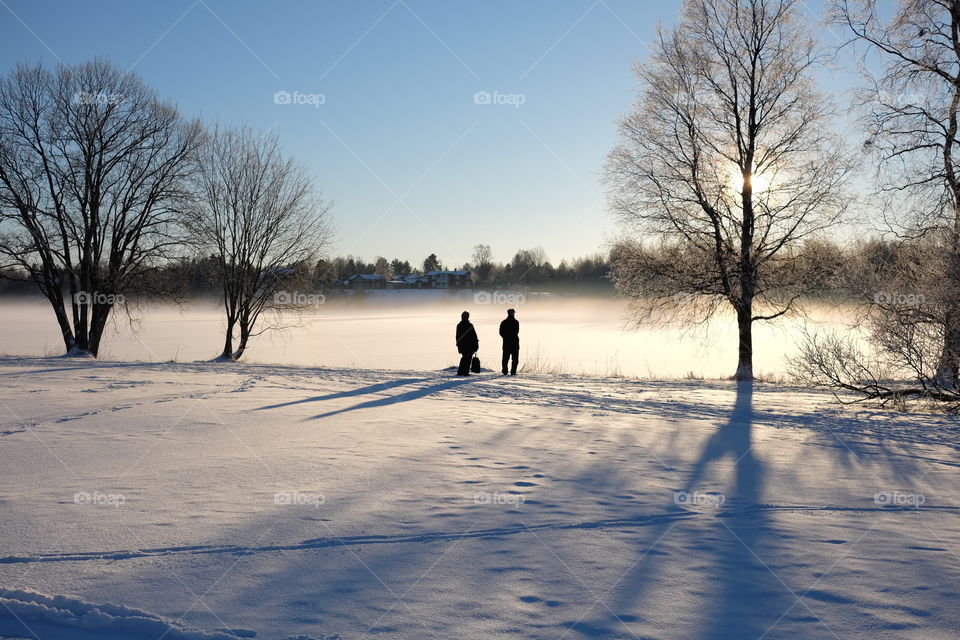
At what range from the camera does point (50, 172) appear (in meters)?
21.8

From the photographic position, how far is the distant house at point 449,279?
412ft

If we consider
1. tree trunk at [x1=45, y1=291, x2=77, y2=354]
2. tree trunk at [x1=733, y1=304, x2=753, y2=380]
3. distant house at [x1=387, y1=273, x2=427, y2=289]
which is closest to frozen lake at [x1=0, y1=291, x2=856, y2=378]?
tree trunk at [x1=733, y1=304, x2=753, y2=380]

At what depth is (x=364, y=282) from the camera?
115625 mm

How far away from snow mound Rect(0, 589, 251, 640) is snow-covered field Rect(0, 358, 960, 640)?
11 mm

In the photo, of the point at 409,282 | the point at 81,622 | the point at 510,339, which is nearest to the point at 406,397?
the point at 510,339

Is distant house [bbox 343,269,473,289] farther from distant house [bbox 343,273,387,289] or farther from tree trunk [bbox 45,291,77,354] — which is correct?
tree trunk [bbox 45,291,77,354]

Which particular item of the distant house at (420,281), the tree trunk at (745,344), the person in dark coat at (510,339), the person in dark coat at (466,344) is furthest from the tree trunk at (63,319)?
the distant house at (420,281)

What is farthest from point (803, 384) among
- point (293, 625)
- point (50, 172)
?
point (50, 172)

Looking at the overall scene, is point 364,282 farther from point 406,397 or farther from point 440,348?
point 406,397

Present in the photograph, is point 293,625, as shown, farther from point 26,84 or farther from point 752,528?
point 26,84

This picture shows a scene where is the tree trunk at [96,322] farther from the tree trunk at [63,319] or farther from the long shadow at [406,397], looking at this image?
the long shadow at [406,397]

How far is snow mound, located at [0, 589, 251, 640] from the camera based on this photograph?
3.27 m

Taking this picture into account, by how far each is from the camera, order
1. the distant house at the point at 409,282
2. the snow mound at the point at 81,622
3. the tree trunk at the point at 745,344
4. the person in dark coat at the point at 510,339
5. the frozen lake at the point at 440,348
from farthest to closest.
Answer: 1. the distant house at the point at 409,282
2. the frozen lake at the point at 440,348
3. the tree trunk at the point at 745,344
4. the person in dark coat at the point at 510,339
5. the snow mound at the point at 81,622

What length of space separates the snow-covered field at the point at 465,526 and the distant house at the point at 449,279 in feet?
374
